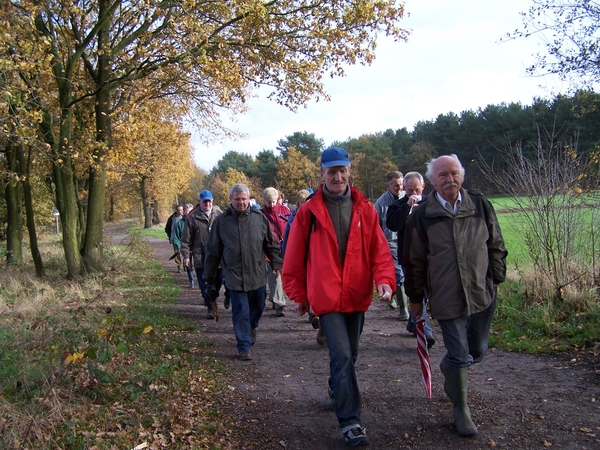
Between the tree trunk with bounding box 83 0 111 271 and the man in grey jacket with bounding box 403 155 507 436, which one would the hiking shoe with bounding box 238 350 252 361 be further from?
the tree trunk with bounding box 83 0 111 271

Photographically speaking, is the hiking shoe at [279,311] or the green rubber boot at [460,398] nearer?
the green rubber boot at [460,398]

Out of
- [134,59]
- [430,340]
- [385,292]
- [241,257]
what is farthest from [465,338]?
[134,59]

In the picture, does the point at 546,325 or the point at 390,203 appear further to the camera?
the point at 390,203

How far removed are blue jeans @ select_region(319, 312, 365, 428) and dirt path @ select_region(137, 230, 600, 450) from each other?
0.25 m

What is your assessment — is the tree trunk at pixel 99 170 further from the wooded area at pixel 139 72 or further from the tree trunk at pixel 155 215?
the tree trunk at pixel 155 215

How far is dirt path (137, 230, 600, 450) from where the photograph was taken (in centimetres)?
399

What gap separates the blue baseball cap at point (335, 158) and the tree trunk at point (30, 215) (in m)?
12.9

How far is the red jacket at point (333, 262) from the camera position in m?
4.07

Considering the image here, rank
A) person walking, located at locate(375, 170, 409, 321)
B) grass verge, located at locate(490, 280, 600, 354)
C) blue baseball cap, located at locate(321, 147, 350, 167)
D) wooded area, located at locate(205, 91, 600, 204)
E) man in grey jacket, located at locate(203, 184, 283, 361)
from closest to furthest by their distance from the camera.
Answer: blue baseball cap, located at locate(321, 147, 350, 167) → grass verge, located at locate(490, 280, 600, 354) → man in grey jacket, located at locate(203, 184, 283, 361) → person walking, located at locate(375, 170, 409, 321) → wooded area, located at locate(205, 91, 600, 204)

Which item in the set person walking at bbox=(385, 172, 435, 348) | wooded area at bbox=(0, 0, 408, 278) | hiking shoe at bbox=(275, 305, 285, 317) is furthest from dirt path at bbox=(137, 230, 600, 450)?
wooded area at bbox=(0, 0, 408, 278)

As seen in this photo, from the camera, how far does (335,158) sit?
418cm

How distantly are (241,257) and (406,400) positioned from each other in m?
2.79

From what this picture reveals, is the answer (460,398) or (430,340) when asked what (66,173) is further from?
(460,398)

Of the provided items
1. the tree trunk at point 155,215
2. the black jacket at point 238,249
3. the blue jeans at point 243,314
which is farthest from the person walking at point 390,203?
the tree trunk at point 155,215
